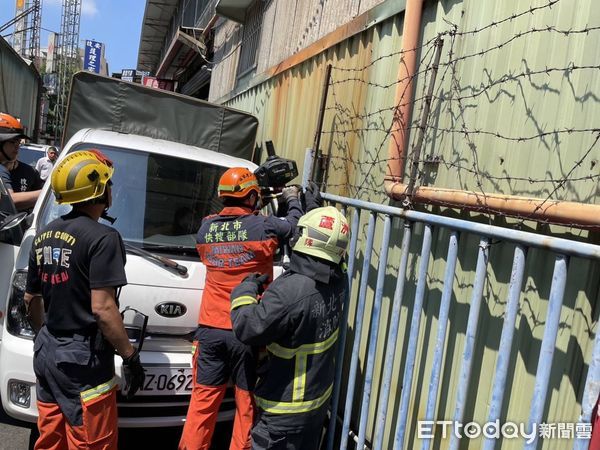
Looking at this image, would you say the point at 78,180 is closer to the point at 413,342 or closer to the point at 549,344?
the point at 413,342

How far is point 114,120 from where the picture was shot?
5.55m

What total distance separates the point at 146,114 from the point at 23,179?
1.43 metres

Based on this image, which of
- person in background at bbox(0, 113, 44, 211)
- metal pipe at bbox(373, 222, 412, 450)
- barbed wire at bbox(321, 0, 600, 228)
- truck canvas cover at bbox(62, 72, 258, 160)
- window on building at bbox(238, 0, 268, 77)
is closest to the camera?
barbed wire at bbox(321, 0, 600, 228)

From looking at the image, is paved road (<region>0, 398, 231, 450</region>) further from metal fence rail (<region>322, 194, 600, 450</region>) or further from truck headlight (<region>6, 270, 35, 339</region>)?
metal fence rail (<region>322, 194, 600, 450</region>)

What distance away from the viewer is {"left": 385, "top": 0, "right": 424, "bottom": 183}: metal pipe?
3.18m

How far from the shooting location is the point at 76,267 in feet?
8.28

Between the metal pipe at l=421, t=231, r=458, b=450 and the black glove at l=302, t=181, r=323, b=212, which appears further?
the black glove at l=302, t=181, r=323, b=212

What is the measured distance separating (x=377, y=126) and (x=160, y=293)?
1.87 metres

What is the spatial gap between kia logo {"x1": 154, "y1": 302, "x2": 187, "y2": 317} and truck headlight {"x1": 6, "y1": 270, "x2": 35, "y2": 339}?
77 centimetres

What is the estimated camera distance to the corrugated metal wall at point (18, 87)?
11836 millimetres

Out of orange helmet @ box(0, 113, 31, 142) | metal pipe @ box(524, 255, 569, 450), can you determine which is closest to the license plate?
metal pipe @ box(524, 255, 569, 450)

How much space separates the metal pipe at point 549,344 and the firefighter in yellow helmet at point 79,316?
6.14 feet

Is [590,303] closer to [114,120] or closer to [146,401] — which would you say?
[146,401]

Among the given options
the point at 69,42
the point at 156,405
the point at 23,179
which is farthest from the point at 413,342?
the point at 69,42
